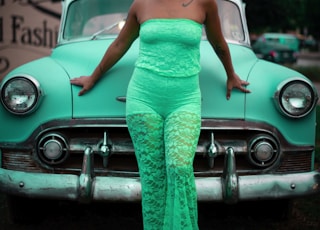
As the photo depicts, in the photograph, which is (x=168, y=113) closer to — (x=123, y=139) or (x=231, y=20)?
(x=123, y=139)

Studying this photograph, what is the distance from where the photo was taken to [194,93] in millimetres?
2619

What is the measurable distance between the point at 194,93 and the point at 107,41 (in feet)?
5.11

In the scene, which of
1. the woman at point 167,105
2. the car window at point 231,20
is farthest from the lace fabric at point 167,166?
the car window at point 231,20

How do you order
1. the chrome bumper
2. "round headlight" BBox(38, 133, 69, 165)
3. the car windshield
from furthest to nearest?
the car windshield → "round headlight" BBox(38, 133, 69, 165) → the chrome bumper

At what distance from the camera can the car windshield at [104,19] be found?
431 cm

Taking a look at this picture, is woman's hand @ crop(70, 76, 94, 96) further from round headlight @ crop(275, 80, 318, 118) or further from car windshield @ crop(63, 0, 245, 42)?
round headlight @ crop(275, 80, 318, 118)

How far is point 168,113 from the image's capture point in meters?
2.59

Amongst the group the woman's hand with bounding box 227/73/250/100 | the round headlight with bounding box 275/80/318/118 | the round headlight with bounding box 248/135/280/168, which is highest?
the woman's hand with bounding box 227/73/250/100

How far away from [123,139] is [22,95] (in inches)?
25.6

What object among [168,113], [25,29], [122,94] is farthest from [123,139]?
[25,29]

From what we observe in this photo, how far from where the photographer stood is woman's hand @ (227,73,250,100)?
127 inches

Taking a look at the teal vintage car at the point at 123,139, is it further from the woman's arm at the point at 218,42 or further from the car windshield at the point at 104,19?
the car windshield at the point at 104,19

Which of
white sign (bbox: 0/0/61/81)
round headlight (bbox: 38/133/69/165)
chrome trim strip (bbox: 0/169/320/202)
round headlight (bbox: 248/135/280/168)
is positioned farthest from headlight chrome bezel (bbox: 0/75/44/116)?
white sign (bbox: 0/0/61/81)

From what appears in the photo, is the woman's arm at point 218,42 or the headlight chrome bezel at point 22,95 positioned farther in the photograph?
the headlight chrome bezel at point 22,95
